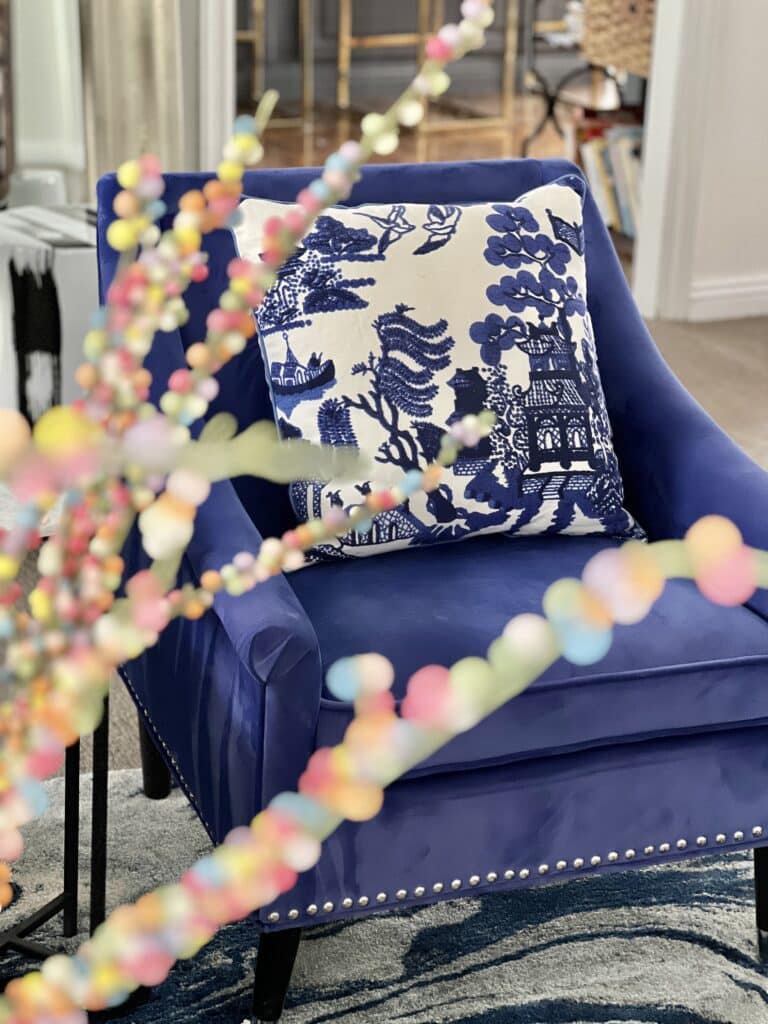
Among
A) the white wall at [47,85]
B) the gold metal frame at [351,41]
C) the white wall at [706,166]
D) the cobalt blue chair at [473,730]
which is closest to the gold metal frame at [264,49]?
the gold metal frame at [351,41]

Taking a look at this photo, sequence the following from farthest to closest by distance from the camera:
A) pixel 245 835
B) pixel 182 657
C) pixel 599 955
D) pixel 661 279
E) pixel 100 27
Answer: pixel 661 279 < pixel 100 27 < pixel 599 955 < pixel 182 657 < pixel 245 835

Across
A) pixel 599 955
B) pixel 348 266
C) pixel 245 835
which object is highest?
pixel 245 835

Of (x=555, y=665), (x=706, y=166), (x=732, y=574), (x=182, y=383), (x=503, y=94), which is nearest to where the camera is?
(x=732, y=574)

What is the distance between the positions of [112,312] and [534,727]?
119cm

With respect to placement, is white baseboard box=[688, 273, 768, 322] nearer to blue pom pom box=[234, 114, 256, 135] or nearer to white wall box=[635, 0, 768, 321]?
white wall box=[635, 0, 768, 321]

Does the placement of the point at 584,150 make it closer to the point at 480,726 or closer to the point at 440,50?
the point at 480,726

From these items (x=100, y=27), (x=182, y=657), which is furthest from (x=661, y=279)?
(x=182, y=657)

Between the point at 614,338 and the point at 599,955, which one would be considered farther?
the point at 614,338

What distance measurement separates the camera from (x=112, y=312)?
0.37 m

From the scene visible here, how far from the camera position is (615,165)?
4.87m

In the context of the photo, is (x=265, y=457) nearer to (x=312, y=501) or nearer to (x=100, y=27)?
(x=312, y=501)

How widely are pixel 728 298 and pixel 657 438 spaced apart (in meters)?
2.60

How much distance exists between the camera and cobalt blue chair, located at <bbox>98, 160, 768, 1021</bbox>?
4.81ft

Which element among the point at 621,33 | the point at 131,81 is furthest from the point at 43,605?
the point at 621,33
